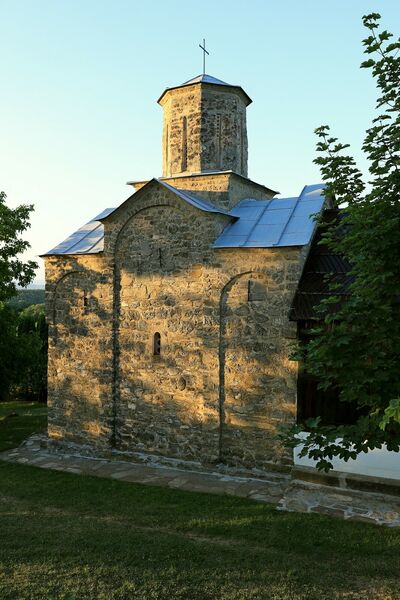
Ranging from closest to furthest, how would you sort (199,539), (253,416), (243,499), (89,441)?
1. (199,539)
2. (243,499)
3. (253,416)
4. (89,441)

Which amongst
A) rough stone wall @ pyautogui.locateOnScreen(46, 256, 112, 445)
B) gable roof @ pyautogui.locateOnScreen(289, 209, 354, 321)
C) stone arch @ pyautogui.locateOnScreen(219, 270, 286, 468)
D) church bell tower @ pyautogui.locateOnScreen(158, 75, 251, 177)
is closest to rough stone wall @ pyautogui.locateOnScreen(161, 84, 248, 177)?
church bell tower @ pyautogui.locateOnScreen(158, 75, 251, 177)

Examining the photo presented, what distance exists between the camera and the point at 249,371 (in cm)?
882

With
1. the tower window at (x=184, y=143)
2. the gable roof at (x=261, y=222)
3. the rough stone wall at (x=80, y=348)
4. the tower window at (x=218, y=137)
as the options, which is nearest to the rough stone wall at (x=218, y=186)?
the gable roof at (x=261, y=222)

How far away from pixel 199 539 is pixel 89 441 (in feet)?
16.2

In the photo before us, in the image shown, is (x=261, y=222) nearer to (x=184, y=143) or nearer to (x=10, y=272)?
(x=184, y=143)

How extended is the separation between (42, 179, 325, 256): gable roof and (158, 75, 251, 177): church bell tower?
92 cm

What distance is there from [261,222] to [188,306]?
2.25m

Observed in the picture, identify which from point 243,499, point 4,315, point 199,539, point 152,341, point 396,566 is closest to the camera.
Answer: point 396,566

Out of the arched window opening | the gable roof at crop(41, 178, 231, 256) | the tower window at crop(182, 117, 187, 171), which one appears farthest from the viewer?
the tower window at crop(182, 117, 187, 171)

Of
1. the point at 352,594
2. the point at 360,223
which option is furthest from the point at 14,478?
the point at 360,223

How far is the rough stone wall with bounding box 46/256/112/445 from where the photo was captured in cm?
1038

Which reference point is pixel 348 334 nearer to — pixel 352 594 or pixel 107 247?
pixel 352 594

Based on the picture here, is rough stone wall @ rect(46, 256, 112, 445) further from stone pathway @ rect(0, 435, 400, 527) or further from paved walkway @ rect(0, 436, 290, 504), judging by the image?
stone pathway @ rect(0, 435, 400, 527)

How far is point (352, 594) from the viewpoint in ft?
15.9
